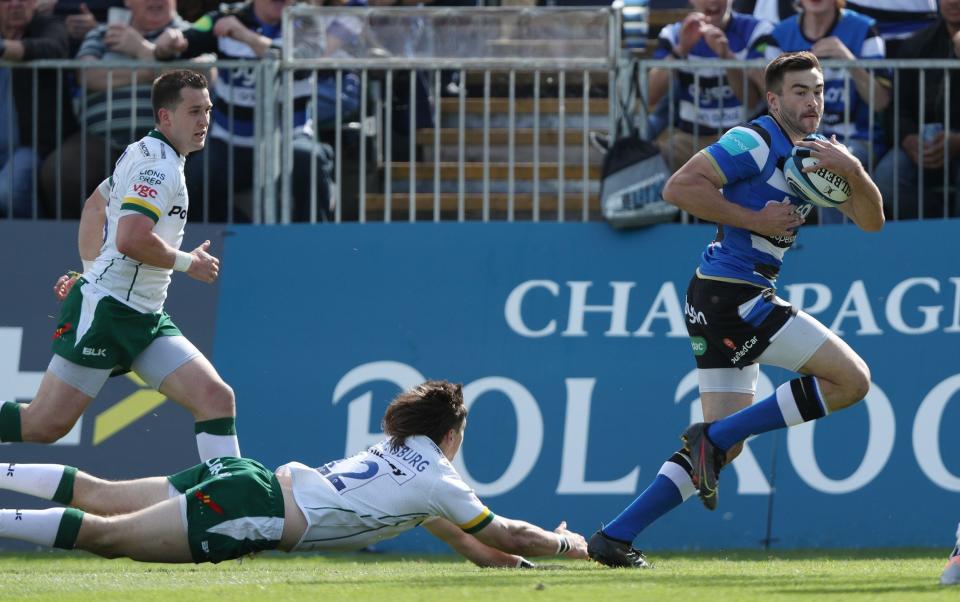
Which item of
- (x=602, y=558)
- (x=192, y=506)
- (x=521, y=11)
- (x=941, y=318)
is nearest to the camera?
(x=192, y=506)

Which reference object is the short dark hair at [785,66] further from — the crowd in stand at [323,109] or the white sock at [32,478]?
the white sock at [32,478]

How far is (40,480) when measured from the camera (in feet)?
25.9

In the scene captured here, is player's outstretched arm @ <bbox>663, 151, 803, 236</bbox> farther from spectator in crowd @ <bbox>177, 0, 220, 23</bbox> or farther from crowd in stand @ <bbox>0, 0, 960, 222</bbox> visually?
spectator in crowd @ <bbox>177, 0, 220, 23</bbox>

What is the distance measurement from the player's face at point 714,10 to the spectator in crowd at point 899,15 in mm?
1104

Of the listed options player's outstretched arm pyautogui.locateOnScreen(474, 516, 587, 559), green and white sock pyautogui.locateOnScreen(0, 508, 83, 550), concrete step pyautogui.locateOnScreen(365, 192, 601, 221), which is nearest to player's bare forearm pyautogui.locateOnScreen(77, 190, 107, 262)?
green and white sock pyautogui.locateOnScreen(0, 508, 83, 550)

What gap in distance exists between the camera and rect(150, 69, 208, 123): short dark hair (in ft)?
27.9

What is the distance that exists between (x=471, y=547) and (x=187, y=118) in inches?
103

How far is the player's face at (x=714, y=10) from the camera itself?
12.2 meters

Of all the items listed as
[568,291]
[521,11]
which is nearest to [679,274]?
[568,291]

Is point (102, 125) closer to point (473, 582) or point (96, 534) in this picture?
point (96, 534)

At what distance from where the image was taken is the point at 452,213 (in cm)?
1195

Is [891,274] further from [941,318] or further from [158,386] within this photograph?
[158,386]

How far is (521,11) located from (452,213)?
150 centimetres

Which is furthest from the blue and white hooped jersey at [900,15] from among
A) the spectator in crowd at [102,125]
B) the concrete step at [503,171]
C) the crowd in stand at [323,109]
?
the spectator in crowd at [102,125]
